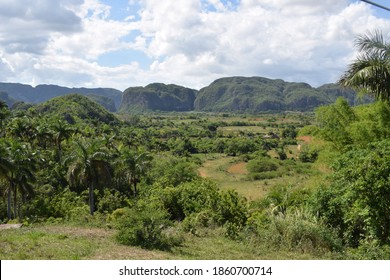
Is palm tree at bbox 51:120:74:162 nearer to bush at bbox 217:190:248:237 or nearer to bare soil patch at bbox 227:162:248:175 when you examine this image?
bush at bbox 217:190:248:237

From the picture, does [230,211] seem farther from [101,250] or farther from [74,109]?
[74,109]

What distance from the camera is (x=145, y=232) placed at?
1231 centimetres

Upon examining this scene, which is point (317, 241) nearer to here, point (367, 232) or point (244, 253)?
point (367, 232)

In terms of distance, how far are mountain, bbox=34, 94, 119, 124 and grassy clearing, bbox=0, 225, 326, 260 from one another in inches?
3442

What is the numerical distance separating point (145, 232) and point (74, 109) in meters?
104

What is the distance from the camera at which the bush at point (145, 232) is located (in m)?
12.2

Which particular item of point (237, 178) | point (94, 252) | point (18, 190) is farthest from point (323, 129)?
point (237, 178)

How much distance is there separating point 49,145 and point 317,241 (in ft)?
152

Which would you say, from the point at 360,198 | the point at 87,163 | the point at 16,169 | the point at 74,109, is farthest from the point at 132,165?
the point at 74,109

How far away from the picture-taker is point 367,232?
39.2 feet

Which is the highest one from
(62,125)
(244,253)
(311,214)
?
(62,125)

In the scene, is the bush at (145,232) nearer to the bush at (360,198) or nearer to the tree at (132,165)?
the bush at (360,198)

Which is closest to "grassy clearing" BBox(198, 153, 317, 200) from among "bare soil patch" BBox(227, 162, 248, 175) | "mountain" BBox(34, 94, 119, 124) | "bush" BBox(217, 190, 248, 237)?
"bare soil patch" BBox(227, 162, 248, 175)

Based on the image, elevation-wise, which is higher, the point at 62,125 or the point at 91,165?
the point at 62,125
